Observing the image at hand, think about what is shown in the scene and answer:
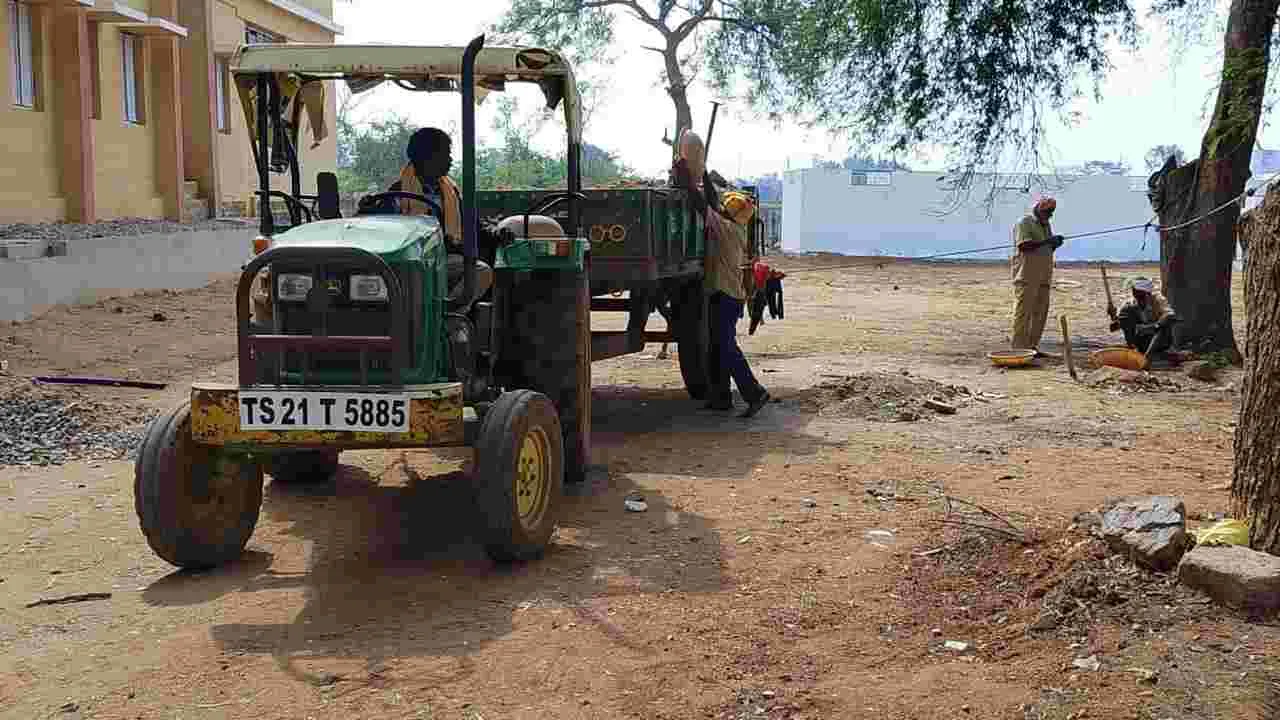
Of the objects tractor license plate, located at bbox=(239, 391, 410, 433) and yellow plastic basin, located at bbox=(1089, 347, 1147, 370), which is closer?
tractor license plate, located at bbox=(239, 391, 410, 433)

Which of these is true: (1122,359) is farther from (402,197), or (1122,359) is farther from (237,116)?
(237,116)

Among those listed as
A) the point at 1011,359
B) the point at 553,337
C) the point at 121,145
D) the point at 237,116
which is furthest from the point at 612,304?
the point at 237,116

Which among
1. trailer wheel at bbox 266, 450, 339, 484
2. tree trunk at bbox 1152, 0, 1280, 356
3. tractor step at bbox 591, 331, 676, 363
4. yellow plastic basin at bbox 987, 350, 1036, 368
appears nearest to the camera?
trailer wheel at bbox 266, 450, 339, 484

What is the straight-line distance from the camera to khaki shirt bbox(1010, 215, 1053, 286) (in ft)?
45.7

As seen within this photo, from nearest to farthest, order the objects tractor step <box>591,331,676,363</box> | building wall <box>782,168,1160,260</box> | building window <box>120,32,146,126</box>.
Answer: tractor step <box>591,331,676,363</box> → building window <box>120,32,146,126</box> → building wall <box>782,168,1160,260</box>

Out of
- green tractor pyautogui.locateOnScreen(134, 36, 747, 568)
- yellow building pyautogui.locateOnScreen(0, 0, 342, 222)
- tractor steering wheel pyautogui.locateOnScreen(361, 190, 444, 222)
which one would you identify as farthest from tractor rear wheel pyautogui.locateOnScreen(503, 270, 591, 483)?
yellow building pyautogui.locateOnScreen(0, 0, 342, 222)

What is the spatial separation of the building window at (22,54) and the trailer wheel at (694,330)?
34.1ft

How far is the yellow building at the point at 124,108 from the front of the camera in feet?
54.7

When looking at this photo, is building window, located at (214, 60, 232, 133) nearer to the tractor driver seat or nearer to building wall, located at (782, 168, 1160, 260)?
the tractor driver seat

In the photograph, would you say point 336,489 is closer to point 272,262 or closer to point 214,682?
point 272,262

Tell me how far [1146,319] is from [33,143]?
1334cm

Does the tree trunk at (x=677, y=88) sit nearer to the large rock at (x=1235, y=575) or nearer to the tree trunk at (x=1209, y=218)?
the tree trunk at (x=1209, y=218)

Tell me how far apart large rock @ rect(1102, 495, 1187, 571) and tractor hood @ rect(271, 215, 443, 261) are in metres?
3.13

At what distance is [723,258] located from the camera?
392 inches
